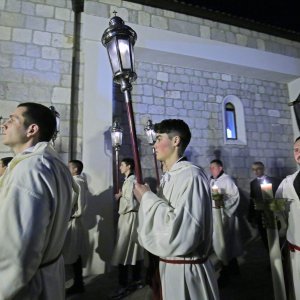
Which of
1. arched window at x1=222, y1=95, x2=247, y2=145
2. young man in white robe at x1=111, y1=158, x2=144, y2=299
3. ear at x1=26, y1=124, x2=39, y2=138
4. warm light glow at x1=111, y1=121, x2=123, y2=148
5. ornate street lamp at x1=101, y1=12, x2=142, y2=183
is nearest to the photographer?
ear at x1=26, y1=124, x2=39, y2=138

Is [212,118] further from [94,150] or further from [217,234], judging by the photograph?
[217,234]

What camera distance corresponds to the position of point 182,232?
4.77ft

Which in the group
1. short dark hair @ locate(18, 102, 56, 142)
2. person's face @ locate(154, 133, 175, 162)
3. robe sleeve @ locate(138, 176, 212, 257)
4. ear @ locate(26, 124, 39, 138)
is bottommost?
robe sleeve @ locate(138, 176, 212, 257)

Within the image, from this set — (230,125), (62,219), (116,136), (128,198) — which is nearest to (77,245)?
(128,198)

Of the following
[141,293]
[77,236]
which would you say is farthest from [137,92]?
[141,293]

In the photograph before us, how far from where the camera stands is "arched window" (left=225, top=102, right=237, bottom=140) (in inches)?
283

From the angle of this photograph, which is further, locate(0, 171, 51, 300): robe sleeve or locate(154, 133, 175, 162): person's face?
locate(154, 133, 175, 162): person's face

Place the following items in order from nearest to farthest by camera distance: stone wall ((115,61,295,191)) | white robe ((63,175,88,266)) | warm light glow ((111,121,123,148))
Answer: white robe ((63,175,88,266)), warm light glow ((111,121,123,148)), stone wall ((115,61,295,191))

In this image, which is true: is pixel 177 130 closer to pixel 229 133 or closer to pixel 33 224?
pixel 33 224

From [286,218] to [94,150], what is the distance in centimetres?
360

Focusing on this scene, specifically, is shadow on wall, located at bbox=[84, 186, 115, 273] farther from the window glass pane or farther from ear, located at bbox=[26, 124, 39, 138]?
the window glass pane

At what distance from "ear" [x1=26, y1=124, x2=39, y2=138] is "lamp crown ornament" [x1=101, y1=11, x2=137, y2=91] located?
0.60 meters

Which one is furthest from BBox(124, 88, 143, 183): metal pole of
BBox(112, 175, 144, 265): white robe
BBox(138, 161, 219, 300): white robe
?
BBox(112, 175, 144, 265): white robe

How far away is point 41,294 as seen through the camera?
1.31 meters
